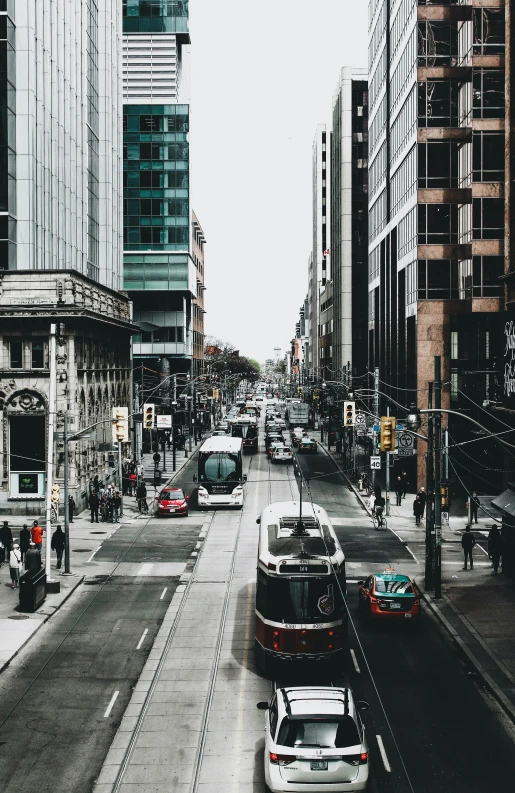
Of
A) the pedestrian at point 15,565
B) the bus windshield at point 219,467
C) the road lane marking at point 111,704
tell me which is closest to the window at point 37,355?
the bus windshield at point 219,467

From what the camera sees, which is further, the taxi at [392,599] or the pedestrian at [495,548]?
the pedestrian at [495,548]

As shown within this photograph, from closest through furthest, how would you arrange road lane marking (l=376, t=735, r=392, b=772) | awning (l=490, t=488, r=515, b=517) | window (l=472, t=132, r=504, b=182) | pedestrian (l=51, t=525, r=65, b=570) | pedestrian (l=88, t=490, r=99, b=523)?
1. road lane marking (l=376, t=735, r=392, b=772)
2. awning (l=490, t=488, r=515, b=517)
3. pedestrian (l=51, t=525, r=65, b=570)
4. pedestrian (l=88, t=490, r=99, b=523)
5. window (l=472, t=132, r=504, b=182)

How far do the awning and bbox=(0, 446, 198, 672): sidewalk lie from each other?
14779 millimetres

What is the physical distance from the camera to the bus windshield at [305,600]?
71.4 ft

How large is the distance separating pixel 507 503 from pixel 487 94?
30729 mm

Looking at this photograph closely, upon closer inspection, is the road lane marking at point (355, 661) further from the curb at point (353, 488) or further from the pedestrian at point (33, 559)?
the curb at point (353, 488)

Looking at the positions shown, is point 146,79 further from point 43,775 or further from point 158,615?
point 43,775

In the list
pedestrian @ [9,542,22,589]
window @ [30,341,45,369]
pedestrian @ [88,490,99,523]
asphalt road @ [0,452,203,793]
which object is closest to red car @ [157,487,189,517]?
pedestrian @ [88,490,99,523]

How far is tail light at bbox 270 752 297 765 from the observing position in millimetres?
15164

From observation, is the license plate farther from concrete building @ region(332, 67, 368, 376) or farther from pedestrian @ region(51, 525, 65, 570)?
concrete building @ region(332, 67, 368, 376)

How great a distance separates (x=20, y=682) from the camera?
2247cm

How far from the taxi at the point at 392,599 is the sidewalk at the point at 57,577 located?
9616 millimetres

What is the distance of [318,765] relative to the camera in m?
15.0

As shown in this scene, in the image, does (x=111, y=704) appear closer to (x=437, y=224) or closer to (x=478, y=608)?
(x=478, y=608)
